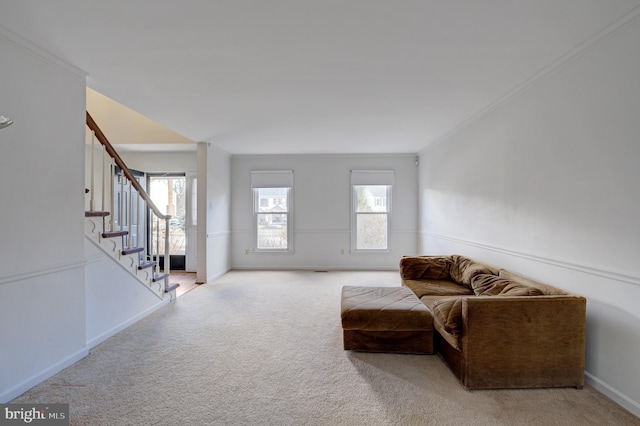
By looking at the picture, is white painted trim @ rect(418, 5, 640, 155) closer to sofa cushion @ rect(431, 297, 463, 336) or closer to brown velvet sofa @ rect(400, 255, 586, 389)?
brown velvet sofa @ rect(400, 255, 586, 389)

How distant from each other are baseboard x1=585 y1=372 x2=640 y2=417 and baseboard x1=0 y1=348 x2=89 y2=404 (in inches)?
156

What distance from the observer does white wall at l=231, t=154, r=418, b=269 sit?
21.0 feet

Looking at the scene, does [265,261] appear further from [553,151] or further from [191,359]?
[553,151]

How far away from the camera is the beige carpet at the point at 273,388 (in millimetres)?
1863

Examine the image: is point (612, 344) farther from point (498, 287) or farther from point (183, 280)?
point (183, 280)

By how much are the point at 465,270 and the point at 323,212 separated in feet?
11.1

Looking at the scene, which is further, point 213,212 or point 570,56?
point 213,212

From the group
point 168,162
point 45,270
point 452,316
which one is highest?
point 168,162

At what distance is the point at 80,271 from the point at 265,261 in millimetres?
4001

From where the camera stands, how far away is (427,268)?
13.1 ft

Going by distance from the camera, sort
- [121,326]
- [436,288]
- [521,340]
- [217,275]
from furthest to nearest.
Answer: [217,275], [436,288], [121,326], [521,340]

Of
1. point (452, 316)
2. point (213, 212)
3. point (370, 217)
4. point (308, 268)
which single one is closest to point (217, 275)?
point (213, 212)

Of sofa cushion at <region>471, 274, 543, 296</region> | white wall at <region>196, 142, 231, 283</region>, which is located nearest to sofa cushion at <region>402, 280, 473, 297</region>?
sofa cushion at <region>471, 274, 543, 296</region>

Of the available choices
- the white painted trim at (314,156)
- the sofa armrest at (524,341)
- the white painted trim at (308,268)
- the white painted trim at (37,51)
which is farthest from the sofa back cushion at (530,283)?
the white painted trim at (37,51)
